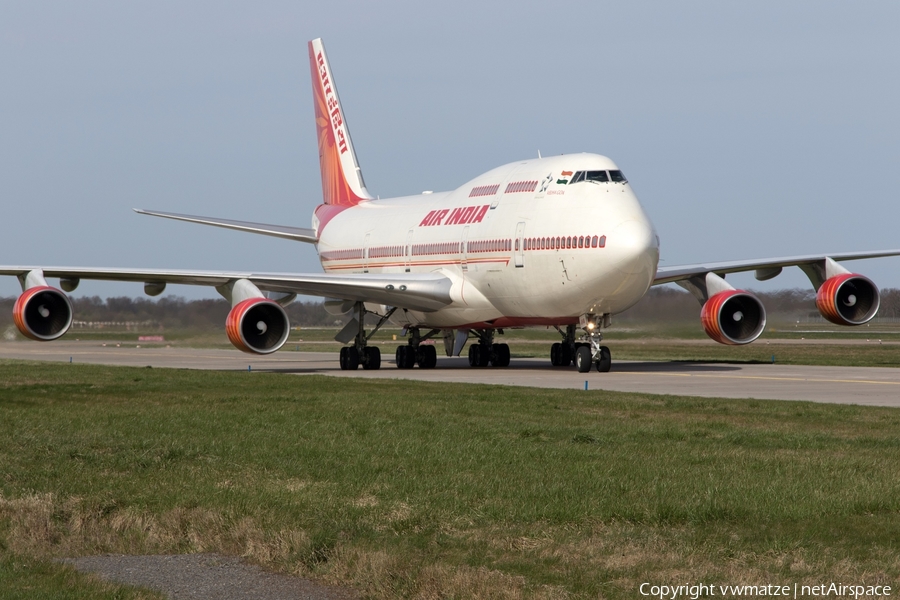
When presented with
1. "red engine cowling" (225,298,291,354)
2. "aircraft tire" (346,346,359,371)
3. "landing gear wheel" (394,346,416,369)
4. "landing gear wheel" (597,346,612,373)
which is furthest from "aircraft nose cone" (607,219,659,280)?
"landing gear wheel" (394,346,416,369)

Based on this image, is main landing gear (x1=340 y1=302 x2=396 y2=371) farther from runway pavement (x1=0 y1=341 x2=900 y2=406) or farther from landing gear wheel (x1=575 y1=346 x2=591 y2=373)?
landing gear wheel (x1=575 y1=346 x2=591 y2=373)

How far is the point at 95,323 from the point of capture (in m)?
45.5

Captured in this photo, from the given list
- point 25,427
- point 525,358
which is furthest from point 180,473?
point 525,358

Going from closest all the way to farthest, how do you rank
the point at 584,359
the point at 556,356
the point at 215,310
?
the point at 584,359, the point at 556,356, the point at 215,310

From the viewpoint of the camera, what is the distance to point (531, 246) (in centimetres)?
2466

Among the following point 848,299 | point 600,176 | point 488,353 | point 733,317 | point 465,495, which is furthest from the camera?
point 488,353

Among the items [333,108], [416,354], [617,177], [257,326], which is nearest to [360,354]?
[416,354]

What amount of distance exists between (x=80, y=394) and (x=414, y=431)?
317 inches

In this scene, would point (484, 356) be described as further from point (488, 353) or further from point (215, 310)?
point (215, 310)

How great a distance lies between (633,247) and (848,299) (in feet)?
26.3

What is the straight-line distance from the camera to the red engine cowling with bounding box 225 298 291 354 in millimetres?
24078

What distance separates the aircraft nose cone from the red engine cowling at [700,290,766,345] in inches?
145

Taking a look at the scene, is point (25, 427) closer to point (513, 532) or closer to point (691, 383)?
point (513, 532)

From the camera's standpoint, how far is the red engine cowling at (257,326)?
948 inches
